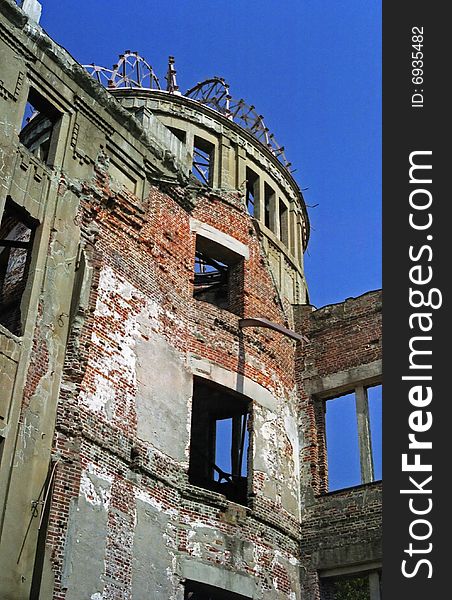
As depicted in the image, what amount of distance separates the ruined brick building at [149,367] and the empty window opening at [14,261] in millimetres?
50

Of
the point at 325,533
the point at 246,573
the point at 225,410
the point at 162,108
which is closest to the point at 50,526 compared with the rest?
the point at 246,573

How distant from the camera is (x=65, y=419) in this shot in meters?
11.8

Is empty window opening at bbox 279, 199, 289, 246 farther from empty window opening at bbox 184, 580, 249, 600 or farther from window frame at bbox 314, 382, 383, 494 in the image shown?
empty window opening at bbox 184, 580, 249, 600

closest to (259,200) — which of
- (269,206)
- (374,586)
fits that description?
(269,206)

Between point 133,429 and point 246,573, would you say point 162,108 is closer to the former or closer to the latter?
point 133,429

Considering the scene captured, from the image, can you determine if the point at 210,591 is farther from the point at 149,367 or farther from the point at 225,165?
the point at 225,165

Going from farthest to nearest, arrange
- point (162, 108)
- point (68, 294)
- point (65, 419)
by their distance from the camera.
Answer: point (162, 108), point (68, 294), point (65, 419)

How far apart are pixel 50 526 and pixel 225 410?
9.04m

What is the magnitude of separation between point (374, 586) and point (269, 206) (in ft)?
30.3

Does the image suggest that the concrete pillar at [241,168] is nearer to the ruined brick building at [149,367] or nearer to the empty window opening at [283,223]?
the ruined brick building at [149,367]

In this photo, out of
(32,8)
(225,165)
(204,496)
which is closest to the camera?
(204,496)

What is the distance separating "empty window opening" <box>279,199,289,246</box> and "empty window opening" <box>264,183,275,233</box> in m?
0.35

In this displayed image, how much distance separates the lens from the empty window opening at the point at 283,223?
20188mm

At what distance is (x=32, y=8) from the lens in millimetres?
14352
